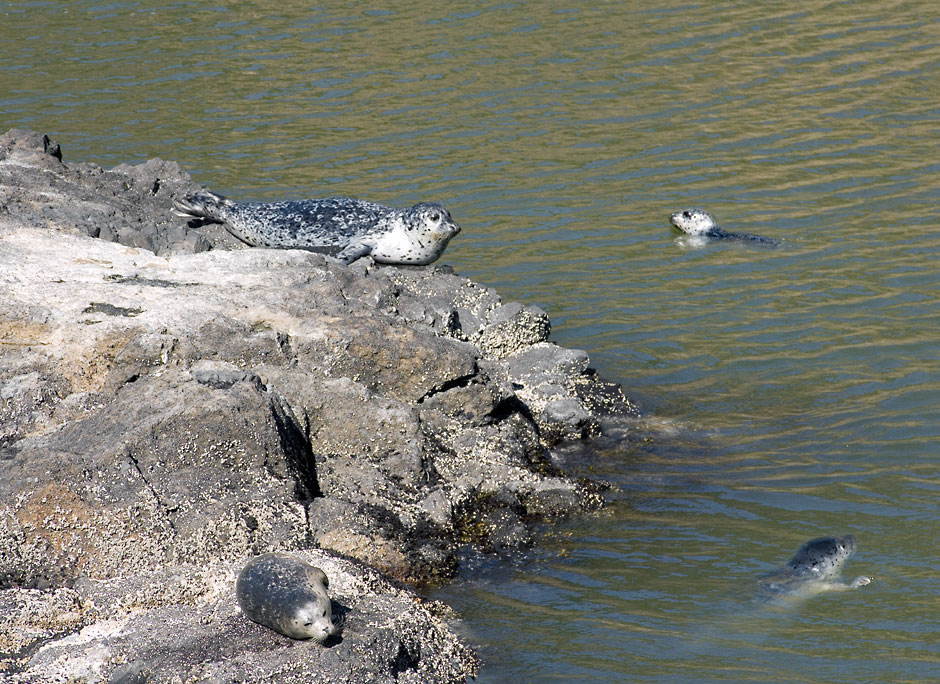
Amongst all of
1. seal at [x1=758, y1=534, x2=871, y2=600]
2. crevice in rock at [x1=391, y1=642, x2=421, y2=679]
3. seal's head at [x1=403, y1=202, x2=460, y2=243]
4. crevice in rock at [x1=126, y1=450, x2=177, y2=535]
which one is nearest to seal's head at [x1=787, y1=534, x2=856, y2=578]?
seal at [x1=758, y1=534, x2=871, y2=600]

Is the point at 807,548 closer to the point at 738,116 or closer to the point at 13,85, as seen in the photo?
the point at 738,116

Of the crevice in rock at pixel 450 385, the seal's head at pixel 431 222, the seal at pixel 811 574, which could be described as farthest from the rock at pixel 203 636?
the seal's head at pixel 431 222

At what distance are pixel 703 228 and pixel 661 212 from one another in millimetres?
684

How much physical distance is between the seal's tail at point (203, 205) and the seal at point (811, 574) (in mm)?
4384

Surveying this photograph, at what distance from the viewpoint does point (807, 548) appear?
4914 mm

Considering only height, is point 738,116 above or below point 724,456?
above

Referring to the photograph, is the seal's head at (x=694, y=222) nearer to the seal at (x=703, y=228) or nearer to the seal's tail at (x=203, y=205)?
the seal at (x=703, y=228)

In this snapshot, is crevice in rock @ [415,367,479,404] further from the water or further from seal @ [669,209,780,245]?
seal @ [669,209,780,245]

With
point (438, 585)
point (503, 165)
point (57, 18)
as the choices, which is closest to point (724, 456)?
point (438, 585)

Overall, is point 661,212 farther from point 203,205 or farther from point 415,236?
point 203,205

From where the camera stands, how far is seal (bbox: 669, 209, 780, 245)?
29.9 ft

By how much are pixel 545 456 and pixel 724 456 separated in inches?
36.1

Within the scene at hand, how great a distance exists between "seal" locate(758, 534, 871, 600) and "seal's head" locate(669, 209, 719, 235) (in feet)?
14.7

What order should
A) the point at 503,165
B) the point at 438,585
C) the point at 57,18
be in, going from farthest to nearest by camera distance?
the point at 57,18, the point at 503,165, the point at 438,585
